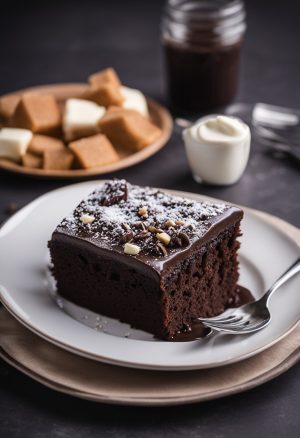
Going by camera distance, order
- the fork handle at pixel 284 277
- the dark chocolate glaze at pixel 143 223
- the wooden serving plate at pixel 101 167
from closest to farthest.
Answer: the dark chocolate glaze at pixel 143 223 < the fork handle at pixel 284 277 < the wooden serving plate at pixel 101 167

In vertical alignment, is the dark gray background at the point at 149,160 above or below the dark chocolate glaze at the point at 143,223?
below

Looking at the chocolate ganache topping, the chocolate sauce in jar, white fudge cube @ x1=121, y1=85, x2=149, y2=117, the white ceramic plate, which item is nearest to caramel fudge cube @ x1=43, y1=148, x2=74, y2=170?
the white ceramic plate

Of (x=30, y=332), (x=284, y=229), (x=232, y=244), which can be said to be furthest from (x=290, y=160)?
(x=30, y=332)

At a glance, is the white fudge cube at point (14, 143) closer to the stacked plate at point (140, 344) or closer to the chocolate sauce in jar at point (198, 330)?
the stacked plate at point (140, 344)

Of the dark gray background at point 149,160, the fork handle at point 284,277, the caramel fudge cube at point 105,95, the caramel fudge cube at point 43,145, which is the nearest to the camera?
the dark gray background at point 149,160

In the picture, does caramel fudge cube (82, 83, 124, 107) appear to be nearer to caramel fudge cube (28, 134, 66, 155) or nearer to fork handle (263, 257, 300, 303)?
caramel fudge cube (28, 134, 66, 155)

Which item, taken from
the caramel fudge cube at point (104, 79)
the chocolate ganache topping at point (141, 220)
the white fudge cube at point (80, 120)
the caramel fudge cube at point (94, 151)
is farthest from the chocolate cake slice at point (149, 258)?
the caramel fudge cube at point (104, 79)
